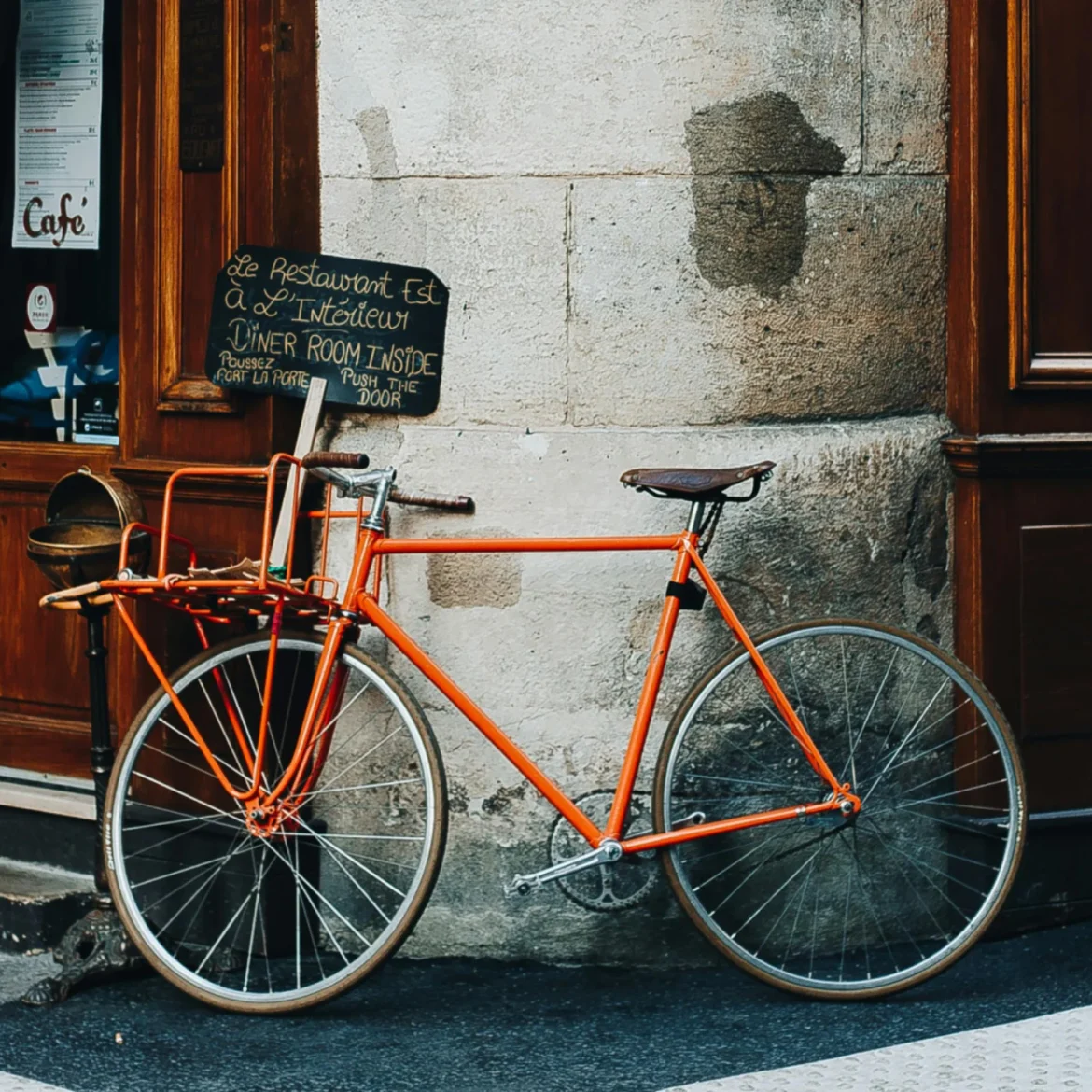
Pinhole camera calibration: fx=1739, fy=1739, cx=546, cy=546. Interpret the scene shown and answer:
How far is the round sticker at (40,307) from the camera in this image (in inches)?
214

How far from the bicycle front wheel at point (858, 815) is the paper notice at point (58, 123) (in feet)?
8.14

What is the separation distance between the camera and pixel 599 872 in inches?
180

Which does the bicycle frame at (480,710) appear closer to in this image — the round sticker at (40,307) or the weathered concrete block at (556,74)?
the weathered concrete block at (556,74)

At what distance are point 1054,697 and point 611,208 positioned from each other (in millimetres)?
1842

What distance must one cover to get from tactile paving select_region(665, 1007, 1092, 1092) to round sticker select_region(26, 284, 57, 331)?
10.3ft

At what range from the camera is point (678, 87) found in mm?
4480

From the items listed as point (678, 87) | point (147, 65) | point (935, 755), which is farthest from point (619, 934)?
point (147, 65)

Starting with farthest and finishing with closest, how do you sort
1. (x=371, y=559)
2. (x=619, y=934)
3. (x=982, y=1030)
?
(x=619, y=934)
(x=371, y=559)
(x=982, y=1030)

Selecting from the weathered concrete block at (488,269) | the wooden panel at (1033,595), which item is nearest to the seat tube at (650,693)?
the weathered concrete block at (488,269)

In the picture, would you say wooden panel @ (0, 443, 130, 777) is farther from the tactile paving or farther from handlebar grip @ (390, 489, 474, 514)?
the tactile paving

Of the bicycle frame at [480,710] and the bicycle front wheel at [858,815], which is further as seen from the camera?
the bicycle front wheel at [858,815]

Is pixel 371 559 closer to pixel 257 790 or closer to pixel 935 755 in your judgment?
pixel 257 790

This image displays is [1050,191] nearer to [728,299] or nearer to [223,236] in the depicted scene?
[728,299]

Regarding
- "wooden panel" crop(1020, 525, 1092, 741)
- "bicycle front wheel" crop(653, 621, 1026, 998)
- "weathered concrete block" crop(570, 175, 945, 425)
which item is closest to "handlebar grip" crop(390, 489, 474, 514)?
"weathered concrete block" crop(570, 175, 945, 425)
